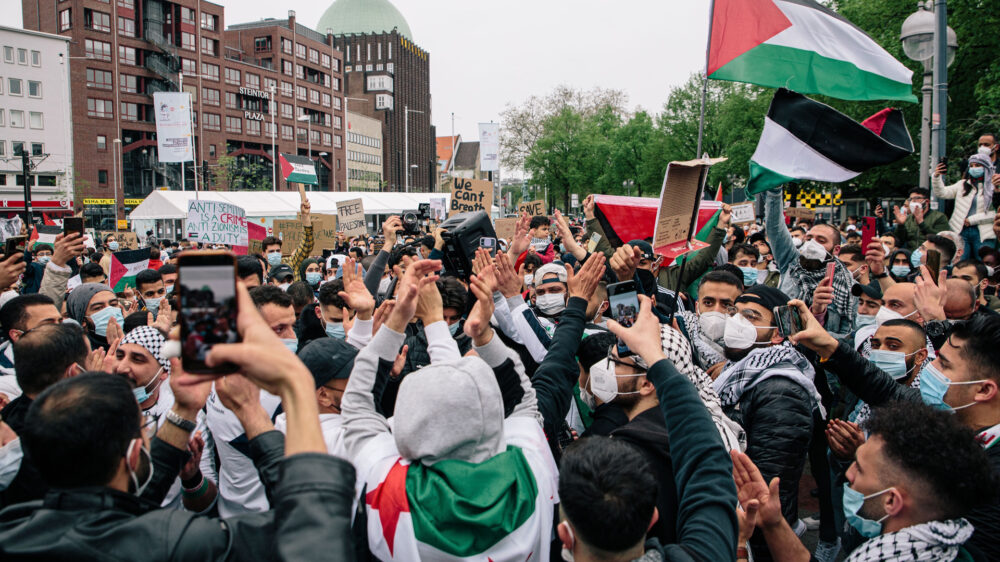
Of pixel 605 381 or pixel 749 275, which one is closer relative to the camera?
pixel 605 381

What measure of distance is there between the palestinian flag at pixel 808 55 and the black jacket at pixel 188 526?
621 centimetres

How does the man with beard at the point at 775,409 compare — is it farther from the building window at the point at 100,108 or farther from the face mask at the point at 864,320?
the building window at the point at 100,108

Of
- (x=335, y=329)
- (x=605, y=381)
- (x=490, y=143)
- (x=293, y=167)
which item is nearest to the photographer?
(x=605, y=381)

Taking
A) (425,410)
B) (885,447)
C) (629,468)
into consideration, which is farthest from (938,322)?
(425,410)

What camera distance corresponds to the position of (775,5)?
255 inches

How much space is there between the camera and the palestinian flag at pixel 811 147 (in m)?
→ 5.68

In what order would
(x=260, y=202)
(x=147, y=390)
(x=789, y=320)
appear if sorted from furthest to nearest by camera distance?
(x=260, y=202) → (x=147, y=390) → (x=789, y=320)

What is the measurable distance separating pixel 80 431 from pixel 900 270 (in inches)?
331

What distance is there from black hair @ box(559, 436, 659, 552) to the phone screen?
958mm

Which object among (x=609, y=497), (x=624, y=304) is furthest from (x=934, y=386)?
(x=609, y=497)

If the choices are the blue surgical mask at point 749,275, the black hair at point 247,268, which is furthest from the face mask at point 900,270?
the black hair at point 247,268

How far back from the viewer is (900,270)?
7703 mm

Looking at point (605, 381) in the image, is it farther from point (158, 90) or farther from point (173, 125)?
point (158, 90)

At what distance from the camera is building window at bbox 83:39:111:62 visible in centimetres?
6169
